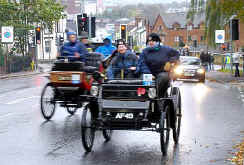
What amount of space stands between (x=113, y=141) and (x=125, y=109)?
1580mm

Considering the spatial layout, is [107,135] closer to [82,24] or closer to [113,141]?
[113,141]

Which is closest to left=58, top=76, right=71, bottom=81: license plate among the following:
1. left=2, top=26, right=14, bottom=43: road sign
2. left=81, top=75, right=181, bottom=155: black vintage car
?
left=81, top=75, right=181, bottom=155: black vintage car

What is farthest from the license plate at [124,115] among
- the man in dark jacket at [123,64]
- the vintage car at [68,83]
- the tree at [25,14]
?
the tree at [25,14]

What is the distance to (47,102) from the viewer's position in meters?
13.4

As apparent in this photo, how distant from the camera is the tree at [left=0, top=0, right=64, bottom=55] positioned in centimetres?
4589

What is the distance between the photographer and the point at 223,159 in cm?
884

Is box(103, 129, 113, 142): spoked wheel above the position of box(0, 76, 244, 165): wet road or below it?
above

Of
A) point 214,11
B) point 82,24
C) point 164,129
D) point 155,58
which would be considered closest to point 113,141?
point 155,58

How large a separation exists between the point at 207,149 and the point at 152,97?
1.51 meters

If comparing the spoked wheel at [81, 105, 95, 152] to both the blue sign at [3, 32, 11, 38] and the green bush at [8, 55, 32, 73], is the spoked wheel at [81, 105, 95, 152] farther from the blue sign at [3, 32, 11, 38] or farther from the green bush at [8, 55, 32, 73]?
the green bush at [8, 55, 32, 73]

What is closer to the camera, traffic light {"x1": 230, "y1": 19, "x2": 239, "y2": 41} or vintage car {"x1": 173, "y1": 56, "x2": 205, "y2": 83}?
vintage car {"x1": 173, "y1": 56, "x2": 205, "y2": 83}

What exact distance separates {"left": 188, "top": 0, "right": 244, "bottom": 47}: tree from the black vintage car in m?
22.1

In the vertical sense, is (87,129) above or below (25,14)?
below

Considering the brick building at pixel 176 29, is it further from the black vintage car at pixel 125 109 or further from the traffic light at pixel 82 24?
the black vintage car at pixel 125 109
